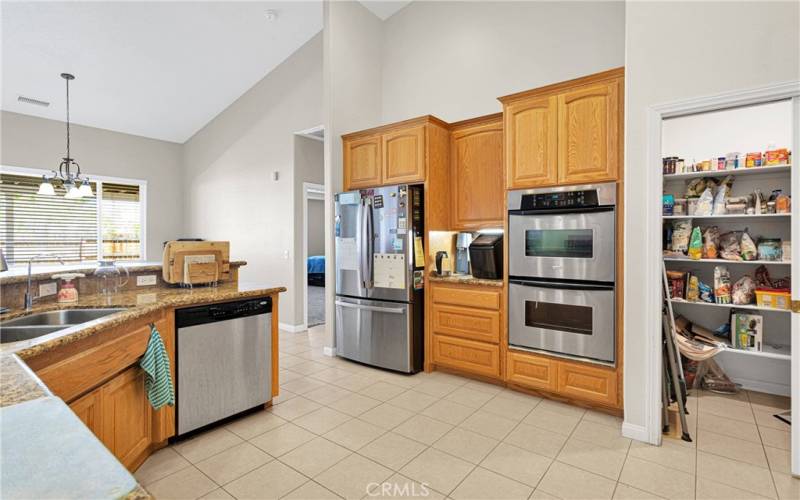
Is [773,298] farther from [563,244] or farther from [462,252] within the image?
[462,252]

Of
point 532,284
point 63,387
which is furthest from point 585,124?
point 63,387

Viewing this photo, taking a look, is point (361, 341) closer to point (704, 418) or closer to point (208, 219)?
point (704, 418)

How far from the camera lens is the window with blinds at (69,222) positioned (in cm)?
550

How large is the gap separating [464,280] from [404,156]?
1.36 m

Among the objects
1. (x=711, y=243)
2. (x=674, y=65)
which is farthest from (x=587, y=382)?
(x=674, y=65)

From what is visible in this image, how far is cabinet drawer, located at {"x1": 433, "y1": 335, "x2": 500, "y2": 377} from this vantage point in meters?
3.42

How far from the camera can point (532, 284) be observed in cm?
314

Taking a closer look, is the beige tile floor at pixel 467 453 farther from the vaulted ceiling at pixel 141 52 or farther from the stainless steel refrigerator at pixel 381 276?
the vaulted ceiling at pixel 141 52

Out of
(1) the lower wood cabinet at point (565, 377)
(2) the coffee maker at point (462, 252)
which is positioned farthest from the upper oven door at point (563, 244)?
(2) the coffee maker at point (462, 252)

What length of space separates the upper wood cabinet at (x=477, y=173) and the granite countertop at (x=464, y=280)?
0.52 m

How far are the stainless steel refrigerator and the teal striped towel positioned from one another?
78.9 inches

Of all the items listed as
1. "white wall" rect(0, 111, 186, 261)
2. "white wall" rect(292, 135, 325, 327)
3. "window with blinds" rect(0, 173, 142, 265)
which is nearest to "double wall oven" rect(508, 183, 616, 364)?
"white wall" rect(292, 135, 325, 327)

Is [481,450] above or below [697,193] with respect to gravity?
below

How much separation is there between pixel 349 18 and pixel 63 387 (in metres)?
4.48
